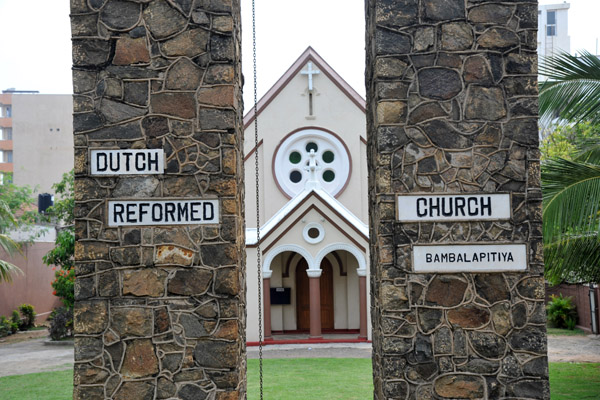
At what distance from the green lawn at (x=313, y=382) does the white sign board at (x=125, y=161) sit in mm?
8291

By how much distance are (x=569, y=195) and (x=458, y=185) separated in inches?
180

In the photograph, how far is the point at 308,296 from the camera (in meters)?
24.4

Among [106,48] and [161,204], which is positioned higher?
[106,48]

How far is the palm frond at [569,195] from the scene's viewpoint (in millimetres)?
10203

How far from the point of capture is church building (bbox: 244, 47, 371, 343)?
22406 millimetres

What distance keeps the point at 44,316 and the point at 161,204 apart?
2825cm

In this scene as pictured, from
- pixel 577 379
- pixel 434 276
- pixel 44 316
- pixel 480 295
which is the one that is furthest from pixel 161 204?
pixel 44 316

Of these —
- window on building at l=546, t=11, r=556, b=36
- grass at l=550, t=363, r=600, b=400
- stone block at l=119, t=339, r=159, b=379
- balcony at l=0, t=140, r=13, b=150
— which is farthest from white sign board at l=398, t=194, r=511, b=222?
balcony at l=0, t=140, r=13, b=150

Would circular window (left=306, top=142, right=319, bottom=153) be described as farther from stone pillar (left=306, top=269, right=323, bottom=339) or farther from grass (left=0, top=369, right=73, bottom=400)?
grass (left=0, top=369, right=73, bottom=400)

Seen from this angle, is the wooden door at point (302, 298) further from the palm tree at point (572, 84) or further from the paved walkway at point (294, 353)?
the palm tree at point (572, 84)

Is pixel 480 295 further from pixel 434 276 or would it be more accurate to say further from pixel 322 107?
pixel 322 107

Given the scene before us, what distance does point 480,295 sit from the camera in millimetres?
6430

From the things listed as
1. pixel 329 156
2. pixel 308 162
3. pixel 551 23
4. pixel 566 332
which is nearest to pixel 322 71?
pixel 329 156

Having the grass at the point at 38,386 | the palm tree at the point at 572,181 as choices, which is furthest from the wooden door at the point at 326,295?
the palm tree at the point at 572,181
